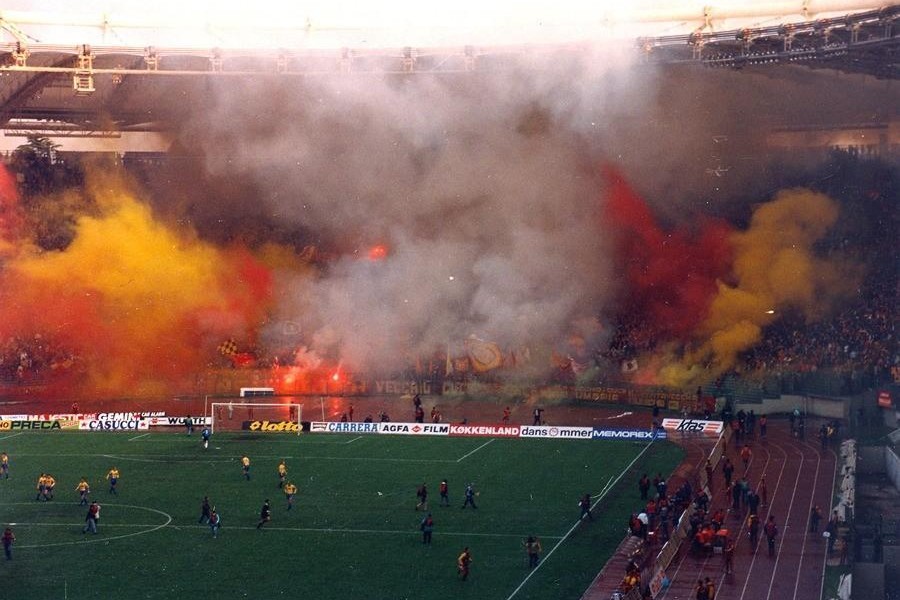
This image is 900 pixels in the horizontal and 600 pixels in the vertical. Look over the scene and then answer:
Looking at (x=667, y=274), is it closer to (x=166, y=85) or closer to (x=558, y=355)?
(x=558, y=355)

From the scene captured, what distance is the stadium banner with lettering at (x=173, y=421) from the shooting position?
53875mm

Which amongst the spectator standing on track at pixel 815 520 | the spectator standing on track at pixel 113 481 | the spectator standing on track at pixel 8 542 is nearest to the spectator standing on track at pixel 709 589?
the spectator standing on track at pixel 815 520

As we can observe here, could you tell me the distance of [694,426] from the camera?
49.9m

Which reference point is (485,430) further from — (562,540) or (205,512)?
(205,512)

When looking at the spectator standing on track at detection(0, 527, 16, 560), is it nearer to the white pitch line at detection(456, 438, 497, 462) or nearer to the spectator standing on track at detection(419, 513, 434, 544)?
the spectator standing on track at detection(419, 513, 434, 544)

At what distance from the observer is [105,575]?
3234 centimetres

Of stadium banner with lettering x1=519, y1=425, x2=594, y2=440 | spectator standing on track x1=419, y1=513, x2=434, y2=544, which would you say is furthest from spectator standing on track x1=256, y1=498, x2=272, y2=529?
stadium banner with lettering x1=519, y1=425, x2=594, y2=440

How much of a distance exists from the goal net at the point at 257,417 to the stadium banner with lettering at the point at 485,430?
6.21 metres

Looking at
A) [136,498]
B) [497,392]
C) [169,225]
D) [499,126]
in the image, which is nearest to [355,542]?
[136,498]

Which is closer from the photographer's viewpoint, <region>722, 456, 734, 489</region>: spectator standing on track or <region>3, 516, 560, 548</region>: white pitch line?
<region>3, 516, 560, 548</region>: white pitch line

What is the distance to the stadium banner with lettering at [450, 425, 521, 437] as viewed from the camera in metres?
50.8

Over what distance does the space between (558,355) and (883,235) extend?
14.7 meters

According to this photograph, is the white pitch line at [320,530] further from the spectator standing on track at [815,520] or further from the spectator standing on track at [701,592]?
the spectator standing on track at [701,592]

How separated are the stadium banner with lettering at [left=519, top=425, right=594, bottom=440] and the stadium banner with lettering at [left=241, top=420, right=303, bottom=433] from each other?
351 inches
